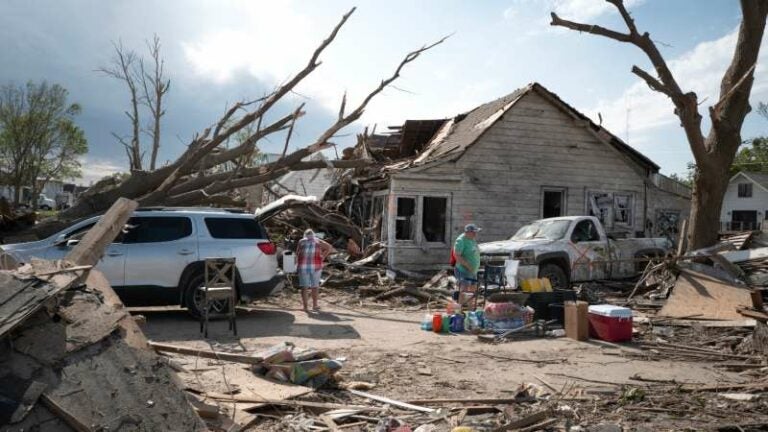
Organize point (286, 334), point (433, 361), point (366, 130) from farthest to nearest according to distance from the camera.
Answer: point (366, 130), point (286, 334), point (433, 361)

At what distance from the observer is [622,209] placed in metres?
20.5

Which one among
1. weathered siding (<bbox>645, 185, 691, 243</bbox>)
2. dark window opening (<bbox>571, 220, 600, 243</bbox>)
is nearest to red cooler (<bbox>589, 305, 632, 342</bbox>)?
dark window opening (<bbox>571, 220, 600, 243</bbox>)

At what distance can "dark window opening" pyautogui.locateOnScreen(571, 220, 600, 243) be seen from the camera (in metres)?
14.1

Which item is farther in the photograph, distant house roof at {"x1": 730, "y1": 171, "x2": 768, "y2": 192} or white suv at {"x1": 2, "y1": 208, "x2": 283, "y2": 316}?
distant house roof at {"x1": 730, "y1": 171, "x2": 768, "y2": 192}

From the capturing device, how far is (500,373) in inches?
277

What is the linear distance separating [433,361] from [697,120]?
848 centimetres

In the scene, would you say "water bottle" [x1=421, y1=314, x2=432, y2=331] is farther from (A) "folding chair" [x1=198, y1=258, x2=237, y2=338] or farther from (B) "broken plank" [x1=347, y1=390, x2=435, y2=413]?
(B) "broken plank" [x1=347, y1=390, x2=435, y2=413]

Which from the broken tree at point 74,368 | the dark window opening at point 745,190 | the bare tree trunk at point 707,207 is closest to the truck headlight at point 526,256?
the bare tree trunk at point 707,207

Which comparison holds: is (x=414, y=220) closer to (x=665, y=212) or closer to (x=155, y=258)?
(x=155, y=258)

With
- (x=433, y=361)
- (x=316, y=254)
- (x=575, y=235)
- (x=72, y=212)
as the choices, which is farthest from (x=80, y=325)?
(x=575, y=235)

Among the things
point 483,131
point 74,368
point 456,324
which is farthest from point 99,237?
point 483,131

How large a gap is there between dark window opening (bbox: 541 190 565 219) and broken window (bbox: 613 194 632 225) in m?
1.92

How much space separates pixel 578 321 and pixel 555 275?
4.44 meters

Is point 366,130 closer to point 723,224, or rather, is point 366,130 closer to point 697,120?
point 697,120
